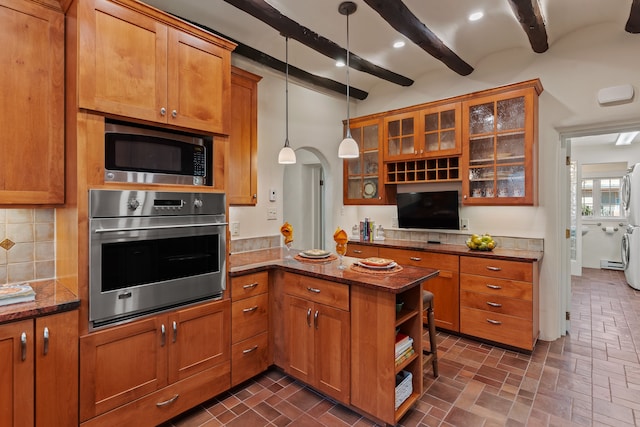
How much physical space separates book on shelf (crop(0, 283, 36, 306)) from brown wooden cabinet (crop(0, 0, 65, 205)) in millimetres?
436

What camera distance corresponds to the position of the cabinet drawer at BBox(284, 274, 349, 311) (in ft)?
6.98

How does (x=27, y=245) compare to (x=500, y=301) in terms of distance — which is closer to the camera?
(x=27, y=245)

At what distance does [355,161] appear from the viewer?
4.43 metres

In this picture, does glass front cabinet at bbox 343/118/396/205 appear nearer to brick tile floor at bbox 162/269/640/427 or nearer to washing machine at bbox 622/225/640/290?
brick tile floor at bbox 162/269/640/427

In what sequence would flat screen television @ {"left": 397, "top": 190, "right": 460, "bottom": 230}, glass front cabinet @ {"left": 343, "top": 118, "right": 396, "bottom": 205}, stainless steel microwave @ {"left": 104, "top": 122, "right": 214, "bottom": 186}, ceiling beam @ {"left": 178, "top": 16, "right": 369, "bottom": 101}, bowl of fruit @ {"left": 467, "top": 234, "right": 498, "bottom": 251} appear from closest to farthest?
1. stainless steel microwave @ {"left": 104, "top": 122, "right": 214, "bottom": 186}
2. ceiling beam @ {"left": 178, "top": 16, "right": 369, "bottom": 101}
3. bowl of fruit @ {"left": 467, "top": 234, "right": 498, "bottom": 251}
4. flat screen television @ {"left": 397, "top": 190, "right": 460, "bottom": 230}
5. glass front cabinet @ {"left": 343, "top": 118, "right": 396, "bottom": 205}

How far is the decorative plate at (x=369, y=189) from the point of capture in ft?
14.0

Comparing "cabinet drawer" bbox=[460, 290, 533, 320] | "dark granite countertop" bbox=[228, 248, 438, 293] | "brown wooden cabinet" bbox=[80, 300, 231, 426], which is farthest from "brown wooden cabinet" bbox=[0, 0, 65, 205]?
"cabinet drawer" bbox=[460, 290, 533, 320]

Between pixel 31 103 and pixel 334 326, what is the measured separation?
211 cm

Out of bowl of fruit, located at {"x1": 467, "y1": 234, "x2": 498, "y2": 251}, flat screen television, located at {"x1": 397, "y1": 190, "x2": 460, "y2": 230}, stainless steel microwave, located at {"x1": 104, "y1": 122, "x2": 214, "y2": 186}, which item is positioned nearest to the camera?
stainless steel microwave, located at {"x1": 104, "y1": 122, "x2": 214, "y2": 186}

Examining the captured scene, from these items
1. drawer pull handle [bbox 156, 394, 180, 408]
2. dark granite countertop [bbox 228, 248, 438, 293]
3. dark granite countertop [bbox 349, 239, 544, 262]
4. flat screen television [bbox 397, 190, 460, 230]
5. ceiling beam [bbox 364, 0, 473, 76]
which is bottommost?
drawer pull handle [bbox 156, 394, 180, 408]

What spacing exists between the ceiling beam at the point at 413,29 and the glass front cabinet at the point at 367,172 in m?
1.07

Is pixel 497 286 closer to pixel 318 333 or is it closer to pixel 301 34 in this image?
pixel 318 333

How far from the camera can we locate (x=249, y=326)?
2.47 m

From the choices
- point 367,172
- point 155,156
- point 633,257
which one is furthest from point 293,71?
point 633,257
